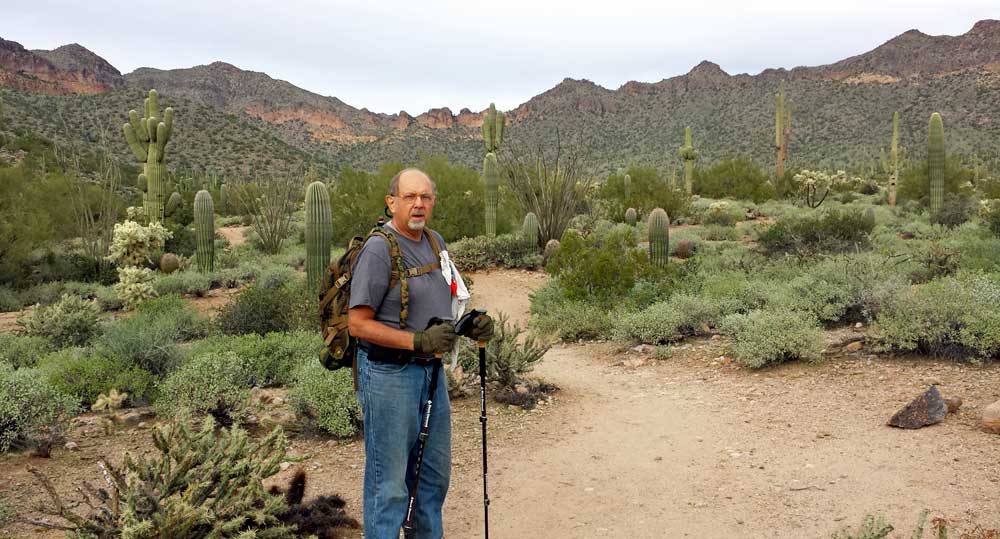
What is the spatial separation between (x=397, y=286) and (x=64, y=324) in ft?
26.6

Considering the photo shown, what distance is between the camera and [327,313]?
10.9 feet

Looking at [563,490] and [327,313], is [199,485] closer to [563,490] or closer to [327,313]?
[327,313]

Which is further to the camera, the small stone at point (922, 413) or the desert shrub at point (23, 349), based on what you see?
the desert shrub at point (23, 349)

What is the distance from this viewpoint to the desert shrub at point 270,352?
7301 mm

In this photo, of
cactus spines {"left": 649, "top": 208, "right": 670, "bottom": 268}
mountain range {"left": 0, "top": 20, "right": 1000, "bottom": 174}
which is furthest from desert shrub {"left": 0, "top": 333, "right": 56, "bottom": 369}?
mountain range {"left": 0, "top": 20, "right": 1000, "bottom": 174}

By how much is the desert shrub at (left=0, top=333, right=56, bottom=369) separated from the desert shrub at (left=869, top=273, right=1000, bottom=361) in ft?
30.3

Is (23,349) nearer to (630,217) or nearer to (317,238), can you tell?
(317,238)

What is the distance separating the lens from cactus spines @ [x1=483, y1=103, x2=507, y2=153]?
22.0 meters

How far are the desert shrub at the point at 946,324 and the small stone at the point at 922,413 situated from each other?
1492mm

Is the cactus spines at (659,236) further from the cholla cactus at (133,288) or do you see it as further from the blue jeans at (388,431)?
the blue jeans at (388,431)

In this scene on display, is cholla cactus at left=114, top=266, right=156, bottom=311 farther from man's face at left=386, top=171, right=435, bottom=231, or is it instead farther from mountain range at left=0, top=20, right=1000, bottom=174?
mountain range at left=0, top=20, right=1000, bottom=174

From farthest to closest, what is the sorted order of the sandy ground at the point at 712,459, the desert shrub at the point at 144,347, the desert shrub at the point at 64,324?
the desert shrub at the point at 64,324
the desert shrub at the point at 144,347
the sandy ground at the point at 712,459

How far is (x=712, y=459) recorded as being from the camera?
521cm

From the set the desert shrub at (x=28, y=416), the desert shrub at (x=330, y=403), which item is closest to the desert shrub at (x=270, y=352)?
the desert shrub at (x=330, y=403)
